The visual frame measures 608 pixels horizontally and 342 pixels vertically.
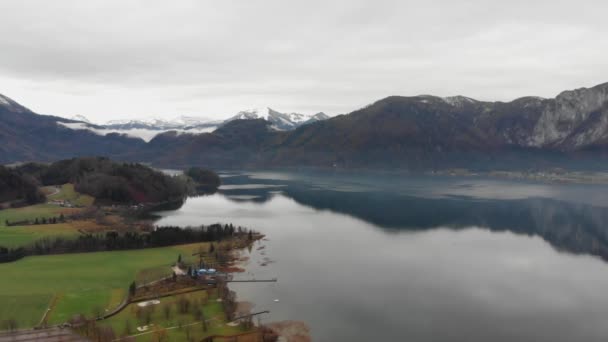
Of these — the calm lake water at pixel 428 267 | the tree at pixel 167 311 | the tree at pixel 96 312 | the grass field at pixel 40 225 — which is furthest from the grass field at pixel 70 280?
the calm lake water at pixel 428 267

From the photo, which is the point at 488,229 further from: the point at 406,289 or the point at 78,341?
the point at 78,341

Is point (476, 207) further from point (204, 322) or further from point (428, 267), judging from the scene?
point (204, 322)

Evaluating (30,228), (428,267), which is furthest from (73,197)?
(428,267)

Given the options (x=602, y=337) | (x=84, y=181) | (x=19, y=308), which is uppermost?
(x=84, y=181)

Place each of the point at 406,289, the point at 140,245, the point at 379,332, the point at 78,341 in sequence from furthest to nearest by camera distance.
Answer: the point at 140,245 → the point at 406,289 → the point at 379,332 → the point at 78,341

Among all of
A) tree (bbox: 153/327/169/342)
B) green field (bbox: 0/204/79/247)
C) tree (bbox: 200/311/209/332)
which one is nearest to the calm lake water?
tree (bbox: 200/311/209/332)

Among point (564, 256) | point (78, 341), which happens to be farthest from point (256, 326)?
point (564, 256)
